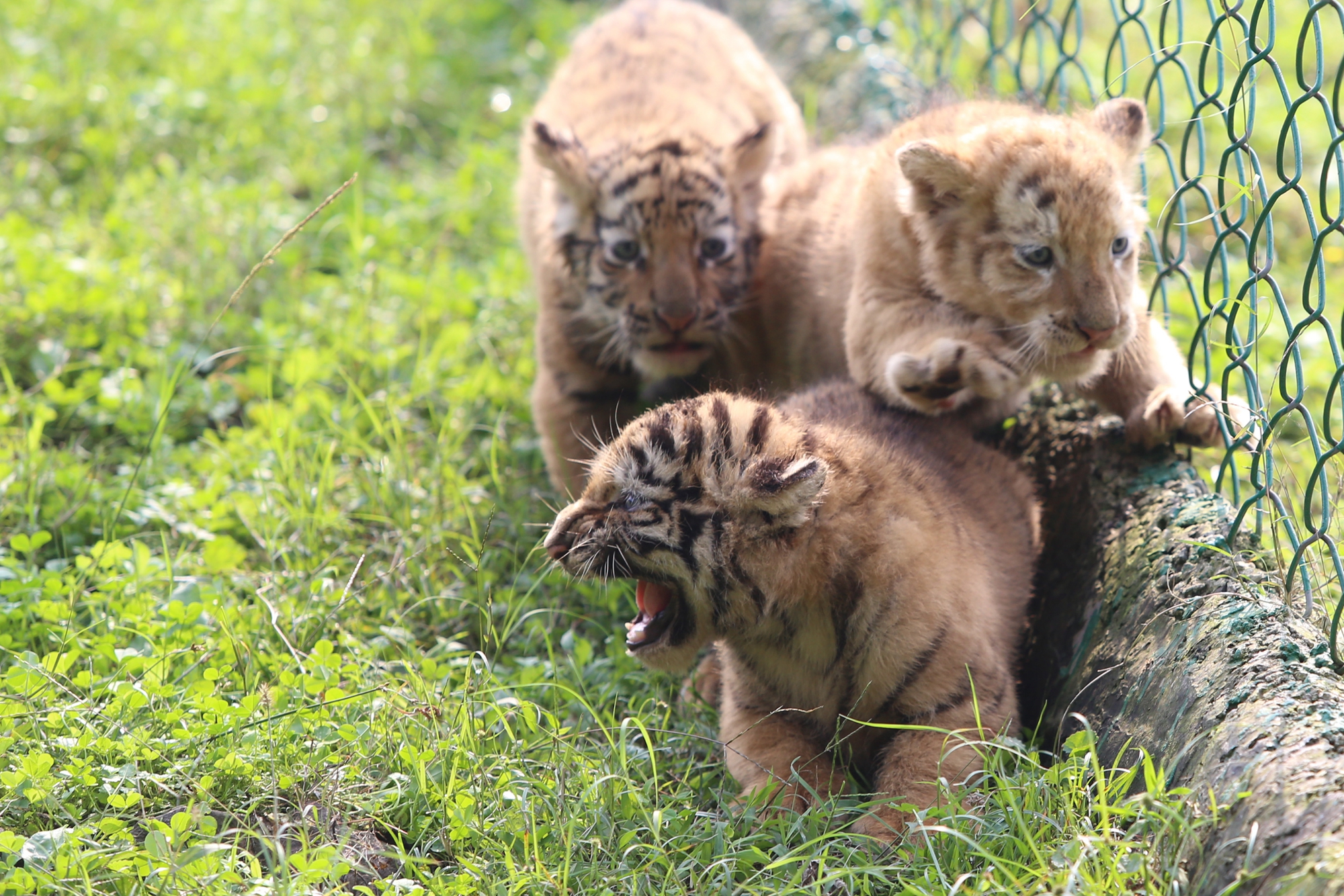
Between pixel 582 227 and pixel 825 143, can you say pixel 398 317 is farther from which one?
pixel 825 143

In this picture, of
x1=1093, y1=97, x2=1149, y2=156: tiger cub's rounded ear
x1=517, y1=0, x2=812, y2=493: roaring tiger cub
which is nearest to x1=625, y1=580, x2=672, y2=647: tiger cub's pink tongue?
x1=517, y1=0, x2=812, y2=493: roaring tiger cub

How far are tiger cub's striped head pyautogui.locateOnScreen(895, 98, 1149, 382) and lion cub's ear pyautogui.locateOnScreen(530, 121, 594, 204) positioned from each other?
1.37 meters

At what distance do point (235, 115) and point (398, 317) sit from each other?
2.11 metres

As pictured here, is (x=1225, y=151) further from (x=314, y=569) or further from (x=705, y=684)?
(x=314, y=569)

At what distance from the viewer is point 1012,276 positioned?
3.39 meters

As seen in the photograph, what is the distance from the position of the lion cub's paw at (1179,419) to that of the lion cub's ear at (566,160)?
2121mm

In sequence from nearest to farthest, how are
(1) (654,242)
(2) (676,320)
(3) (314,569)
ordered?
1. (3) (314,569)
2. (2) (676,320)
3. (1) (654,242)

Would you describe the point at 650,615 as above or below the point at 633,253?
below

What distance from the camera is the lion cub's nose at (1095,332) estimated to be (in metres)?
3.22

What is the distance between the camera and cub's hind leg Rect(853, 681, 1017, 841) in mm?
2752

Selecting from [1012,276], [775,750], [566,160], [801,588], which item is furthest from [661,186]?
[775,750]

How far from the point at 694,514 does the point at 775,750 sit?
2.09 ft

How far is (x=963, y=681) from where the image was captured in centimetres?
293

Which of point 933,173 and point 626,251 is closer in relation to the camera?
point 933,173
